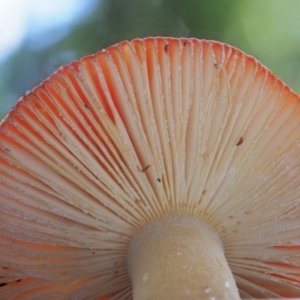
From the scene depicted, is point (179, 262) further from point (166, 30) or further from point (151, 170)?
point (166, 30)

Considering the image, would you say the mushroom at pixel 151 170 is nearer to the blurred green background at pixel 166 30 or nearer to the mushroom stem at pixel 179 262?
the mushroom stem at pixel 179 262

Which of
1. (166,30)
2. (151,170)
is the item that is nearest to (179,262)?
(151,170)

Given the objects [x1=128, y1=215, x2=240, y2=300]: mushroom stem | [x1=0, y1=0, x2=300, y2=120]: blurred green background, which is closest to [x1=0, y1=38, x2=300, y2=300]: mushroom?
[x1=128, y1=215, x2=240, y2=300]: mushroom stem

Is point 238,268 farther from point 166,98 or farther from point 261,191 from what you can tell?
point 166,98

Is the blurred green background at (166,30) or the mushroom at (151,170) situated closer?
the mushroom at (151,170)

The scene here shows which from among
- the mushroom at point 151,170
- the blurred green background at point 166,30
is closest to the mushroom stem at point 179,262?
the mushroom at point 151,170

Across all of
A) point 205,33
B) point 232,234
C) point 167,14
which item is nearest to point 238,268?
point 232,234

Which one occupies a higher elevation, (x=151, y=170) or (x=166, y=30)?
(x=166, y=30)
